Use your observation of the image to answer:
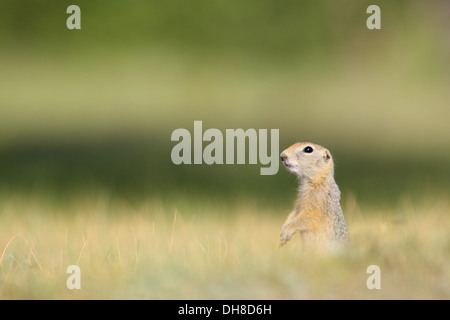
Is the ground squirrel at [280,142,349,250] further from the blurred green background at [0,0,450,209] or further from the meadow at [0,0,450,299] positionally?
the blurred green background at [0,0,450,209]

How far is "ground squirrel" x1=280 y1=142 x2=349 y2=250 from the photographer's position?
23.9 feet

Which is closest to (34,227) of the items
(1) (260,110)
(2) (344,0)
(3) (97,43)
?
(1) (260,110)

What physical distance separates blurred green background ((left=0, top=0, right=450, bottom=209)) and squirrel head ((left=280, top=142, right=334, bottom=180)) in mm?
6058

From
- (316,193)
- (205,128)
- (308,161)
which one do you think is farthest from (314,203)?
(205,128)

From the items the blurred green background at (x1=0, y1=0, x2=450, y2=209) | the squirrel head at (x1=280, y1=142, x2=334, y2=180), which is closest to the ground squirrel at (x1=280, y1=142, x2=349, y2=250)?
the squirrel head at (x1=280, y1=142, x2=334, y2=180)

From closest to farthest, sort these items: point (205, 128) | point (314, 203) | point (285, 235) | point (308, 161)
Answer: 1. point (285, 235)
2. point (314, 203)
3. point (308, 161)
4. point (205, 128)

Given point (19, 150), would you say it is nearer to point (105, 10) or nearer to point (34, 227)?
point (105, 10)

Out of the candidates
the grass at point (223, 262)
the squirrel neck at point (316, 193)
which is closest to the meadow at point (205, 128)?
the grass at point (223, 262)

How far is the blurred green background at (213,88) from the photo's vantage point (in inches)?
621

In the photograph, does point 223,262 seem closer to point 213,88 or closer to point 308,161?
point 308,161

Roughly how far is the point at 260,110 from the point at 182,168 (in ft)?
23.0

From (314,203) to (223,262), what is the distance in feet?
4.42

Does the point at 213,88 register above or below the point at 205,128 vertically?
above

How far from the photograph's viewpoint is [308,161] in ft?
25.1
